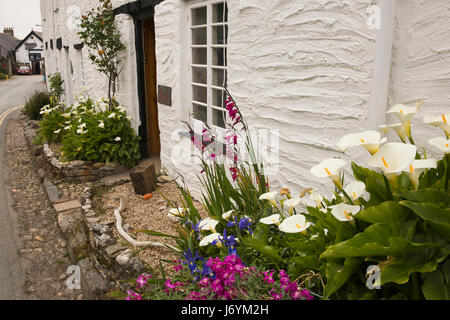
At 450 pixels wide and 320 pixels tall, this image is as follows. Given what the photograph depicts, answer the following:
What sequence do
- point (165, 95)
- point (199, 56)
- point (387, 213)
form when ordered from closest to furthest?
point (387, 213) < point (199, 56) < point (165, 95)

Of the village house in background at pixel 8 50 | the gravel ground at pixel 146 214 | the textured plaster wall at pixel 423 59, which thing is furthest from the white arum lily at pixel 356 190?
the village house in background at pixel 8 50

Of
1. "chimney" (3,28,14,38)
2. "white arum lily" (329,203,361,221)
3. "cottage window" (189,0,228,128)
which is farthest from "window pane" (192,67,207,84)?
"chimney" (3,28,14,38)

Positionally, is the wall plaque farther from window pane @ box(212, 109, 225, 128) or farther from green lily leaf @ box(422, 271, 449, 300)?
green lily leaf @ box(422, 271, 449, 300)

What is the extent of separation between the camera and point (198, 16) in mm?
4852

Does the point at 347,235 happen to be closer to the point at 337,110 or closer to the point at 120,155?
the point at 337,110

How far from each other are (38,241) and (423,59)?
466 cm

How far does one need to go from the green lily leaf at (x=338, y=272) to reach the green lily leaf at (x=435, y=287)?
10.5 inches

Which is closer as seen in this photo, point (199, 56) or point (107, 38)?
point (199, 56)

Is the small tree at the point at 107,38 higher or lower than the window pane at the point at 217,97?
higher

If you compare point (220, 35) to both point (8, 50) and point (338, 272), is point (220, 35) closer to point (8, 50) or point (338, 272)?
point (338, 272)

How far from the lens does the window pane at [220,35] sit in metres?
4.36

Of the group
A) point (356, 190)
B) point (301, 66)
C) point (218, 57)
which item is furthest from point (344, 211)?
point (218, 57)

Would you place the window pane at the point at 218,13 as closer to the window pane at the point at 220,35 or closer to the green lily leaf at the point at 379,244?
the window pane at the point at 220,35
